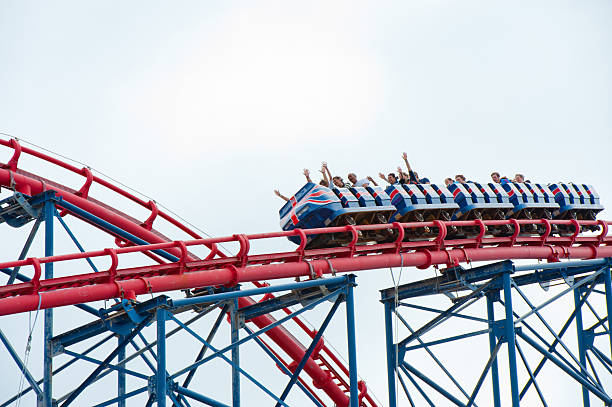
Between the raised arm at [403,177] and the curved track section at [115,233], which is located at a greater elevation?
the raised arm at [403,177]

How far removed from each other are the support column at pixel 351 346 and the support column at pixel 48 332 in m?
4.54

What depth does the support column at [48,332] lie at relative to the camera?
13.8 m

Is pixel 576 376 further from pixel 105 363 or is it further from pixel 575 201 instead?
pixel 105 363

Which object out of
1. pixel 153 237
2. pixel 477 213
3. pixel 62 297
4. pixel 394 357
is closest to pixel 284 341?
pixel 394 357

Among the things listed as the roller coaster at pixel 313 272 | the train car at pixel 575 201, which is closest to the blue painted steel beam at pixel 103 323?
the roller coaster at pixel 313 272

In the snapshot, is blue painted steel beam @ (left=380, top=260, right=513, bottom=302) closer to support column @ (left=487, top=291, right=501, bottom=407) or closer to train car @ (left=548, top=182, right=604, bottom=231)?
support column @ (left=487, top=291, right=501, bottom=407)

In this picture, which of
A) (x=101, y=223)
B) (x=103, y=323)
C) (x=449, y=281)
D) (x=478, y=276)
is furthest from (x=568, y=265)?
(x=103, y=323)

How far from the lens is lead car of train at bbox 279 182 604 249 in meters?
15.4

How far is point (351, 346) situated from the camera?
46.3ft

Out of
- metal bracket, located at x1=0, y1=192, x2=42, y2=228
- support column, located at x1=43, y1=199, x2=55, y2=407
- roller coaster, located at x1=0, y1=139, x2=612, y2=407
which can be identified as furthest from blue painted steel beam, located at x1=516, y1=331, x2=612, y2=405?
metal bracket, located at x1=0, y1=192, x2=42, y2=228

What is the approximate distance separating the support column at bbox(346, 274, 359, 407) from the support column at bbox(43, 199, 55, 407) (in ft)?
14.9

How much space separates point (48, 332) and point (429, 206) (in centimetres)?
688

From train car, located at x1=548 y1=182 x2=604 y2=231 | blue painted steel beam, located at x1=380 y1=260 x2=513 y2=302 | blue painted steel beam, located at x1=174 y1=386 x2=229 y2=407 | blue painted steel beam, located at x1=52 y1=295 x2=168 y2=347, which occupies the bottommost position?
blue painted steel beam, located at x1=174 y1=386 x2=229 y2=407

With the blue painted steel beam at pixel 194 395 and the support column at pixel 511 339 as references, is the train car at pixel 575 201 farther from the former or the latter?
the blue painted steel beam at pixel 194 395
